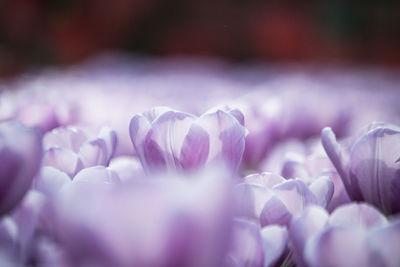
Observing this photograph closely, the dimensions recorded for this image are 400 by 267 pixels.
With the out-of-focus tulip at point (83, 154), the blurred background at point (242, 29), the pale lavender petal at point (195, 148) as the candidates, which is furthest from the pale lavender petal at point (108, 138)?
the blurred background at point (242, 29)

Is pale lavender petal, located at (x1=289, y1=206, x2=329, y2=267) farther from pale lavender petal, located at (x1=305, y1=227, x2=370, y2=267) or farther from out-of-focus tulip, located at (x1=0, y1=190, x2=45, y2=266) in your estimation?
out-of-focus tulip, located at (x1=0, y1=190, x2=45, y2=266)

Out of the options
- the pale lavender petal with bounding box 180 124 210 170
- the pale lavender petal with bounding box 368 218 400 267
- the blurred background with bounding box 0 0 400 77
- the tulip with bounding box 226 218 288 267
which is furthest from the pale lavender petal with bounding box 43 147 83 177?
the blurred background with bounding box 0 0 400 77

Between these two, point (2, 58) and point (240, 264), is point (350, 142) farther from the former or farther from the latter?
point (2, 58)

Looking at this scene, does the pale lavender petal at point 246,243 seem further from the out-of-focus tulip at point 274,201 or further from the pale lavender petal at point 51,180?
the pale lavender petal at point 51,180

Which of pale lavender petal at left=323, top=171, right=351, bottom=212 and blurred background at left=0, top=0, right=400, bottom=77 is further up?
blurred background at left=0, top=0, right=400, bottom=77

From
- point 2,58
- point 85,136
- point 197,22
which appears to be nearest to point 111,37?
point 197,22

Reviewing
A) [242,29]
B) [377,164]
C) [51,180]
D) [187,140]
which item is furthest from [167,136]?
[242,29]
